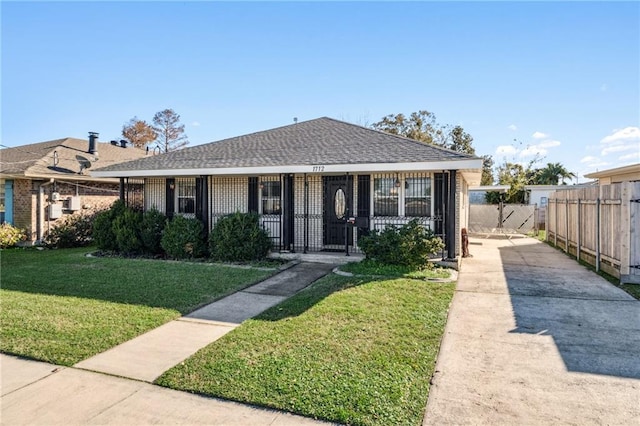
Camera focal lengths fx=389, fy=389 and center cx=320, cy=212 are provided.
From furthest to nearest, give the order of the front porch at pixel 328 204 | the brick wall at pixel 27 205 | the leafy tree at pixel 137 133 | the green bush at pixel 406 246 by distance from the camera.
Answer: the leafy tree at pixel 137 133 → the brick wall at pixel 27 205 → the front porch at pixel 328 204 → the green bush at pixel 406 246

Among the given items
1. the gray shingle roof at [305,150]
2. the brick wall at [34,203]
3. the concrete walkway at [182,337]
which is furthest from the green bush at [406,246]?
the brick wall at [34,203]

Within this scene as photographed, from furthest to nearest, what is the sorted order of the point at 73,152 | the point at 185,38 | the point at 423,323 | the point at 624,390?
the point at 73,152, the point at 185,38, the point at 423,323, the point at 624,390

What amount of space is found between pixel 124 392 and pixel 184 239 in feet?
25.7

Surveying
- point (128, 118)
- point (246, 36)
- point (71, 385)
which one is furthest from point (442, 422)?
point (128, 118)

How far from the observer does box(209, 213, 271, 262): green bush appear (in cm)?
1052

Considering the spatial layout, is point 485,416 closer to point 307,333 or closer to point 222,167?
point 307,333

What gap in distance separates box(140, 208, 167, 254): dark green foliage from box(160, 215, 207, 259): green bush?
1.70 feet

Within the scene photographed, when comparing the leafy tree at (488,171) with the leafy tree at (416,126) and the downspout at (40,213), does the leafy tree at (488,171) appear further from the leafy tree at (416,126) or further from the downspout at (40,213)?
the downspout at (40,213)

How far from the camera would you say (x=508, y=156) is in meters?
34.5

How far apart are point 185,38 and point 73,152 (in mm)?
9196

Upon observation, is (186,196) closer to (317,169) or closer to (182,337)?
(317,169)

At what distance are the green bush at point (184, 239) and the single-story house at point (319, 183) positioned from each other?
55cm

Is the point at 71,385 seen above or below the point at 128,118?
below

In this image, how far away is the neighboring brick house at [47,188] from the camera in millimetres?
14297
